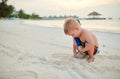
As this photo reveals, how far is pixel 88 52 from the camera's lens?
227 centimetres

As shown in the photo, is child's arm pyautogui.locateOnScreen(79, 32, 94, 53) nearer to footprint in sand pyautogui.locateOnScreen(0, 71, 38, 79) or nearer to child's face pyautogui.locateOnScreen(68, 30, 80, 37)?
child's face pyautogui.locateOnScreen(68, 30, 80, 37)

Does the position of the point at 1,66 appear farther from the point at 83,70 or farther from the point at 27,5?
the point at 27,5

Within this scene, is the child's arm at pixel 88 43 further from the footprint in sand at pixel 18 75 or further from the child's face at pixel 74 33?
the footprint in sand at pixel 18 75

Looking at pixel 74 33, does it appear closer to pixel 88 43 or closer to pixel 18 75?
pixel 88 43

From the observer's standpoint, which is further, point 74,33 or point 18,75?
point 74,33

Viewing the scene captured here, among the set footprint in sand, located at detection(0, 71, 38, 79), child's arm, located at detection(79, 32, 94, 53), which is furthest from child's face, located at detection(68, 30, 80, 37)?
footprint in sand, located at detection(0, 71, 38, 79)

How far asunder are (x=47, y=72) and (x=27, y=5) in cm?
292

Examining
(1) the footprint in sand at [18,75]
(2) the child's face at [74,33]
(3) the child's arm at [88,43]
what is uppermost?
(2) the child's face at [74,33]

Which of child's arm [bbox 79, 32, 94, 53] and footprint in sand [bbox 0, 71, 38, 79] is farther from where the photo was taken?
child's arm [bbox 79, 32, 94, 53]

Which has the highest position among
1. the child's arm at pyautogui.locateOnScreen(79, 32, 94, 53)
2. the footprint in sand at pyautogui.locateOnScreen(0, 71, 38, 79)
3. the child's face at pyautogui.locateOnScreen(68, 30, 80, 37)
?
the child's face at pyautogui.locateOnScreen(68, 30, 80, 37)

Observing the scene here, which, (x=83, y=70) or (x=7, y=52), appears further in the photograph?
(x=7, y=52)

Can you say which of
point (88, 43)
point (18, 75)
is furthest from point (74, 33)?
point (18, 75)

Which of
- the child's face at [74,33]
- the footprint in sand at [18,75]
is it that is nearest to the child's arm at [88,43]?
the child's face at [74,33]

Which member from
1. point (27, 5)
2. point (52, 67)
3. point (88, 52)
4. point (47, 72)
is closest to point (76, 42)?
point (88, 52)
